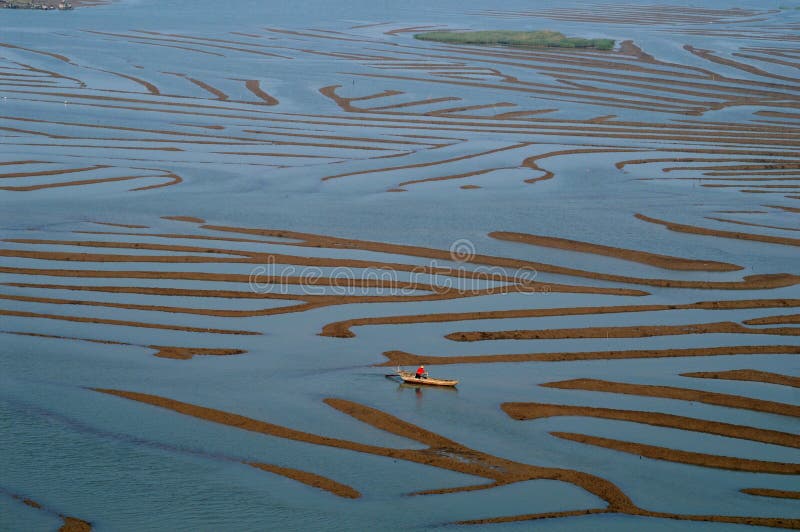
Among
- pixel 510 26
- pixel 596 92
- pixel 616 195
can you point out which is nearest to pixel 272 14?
pixel 510 26

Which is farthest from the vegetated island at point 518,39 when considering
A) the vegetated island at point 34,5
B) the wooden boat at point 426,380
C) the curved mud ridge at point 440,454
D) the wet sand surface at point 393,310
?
the curved mud ridge at point 440,454

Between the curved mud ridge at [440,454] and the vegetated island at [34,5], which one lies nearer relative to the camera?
the curved mud ridge at [440,454]

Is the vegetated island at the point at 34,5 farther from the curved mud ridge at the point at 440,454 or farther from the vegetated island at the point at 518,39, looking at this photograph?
the curved mud ridge at the point at 440,454

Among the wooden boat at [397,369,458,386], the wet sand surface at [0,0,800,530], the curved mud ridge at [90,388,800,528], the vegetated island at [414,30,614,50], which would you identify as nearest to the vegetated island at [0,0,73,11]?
the vegetated island at [414,30,614,50]

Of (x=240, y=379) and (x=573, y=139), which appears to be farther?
(x=573, y=139)

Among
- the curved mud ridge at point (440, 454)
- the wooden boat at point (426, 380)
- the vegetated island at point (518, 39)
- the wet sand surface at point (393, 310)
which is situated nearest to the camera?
the curved mud ridge at point (440, 454)

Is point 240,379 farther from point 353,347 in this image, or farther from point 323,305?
point 323,305

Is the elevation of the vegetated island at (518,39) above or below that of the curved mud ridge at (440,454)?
above

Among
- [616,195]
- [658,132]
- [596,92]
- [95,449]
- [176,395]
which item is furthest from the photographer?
[596,92]

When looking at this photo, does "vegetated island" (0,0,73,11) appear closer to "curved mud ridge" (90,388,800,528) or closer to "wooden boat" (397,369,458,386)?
"wooden boat" (397,369,458,386)
